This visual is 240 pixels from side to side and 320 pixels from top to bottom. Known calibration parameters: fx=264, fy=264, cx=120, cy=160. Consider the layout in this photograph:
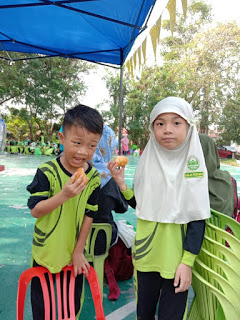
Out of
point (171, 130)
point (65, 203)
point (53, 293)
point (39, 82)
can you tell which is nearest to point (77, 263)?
point (53, 293)

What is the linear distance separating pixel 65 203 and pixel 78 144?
0.95 feet

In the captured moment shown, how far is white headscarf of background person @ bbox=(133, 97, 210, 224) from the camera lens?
3.84 feet

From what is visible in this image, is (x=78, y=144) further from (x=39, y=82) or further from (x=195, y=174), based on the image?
(x=39, y=82)

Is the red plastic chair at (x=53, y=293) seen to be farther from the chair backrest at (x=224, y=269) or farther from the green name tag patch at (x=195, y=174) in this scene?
the green name tag patch at (x=195, y=174)

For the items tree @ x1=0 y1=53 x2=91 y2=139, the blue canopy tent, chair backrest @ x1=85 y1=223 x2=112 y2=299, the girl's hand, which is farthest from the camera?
tree @ x1=0 y1=53 x2=91 y2=139

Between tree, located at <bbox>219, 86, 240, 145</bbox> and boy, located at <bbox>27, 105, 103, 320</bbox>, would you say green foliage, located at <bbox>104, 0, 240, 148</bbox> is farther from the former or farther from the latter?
boy, located at <bbox>27, 105, 103, 320</bbox>

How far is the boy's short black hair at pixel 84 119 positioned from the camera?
1168mm

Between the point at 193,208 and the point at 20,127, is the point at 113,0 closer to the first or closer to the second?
the point at 193,208

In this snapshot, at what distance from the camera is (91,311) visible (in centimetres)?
177

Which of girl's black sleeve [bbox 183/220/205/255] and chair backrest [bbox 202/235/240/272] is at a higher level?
girl's black sleeve [bbox 183/220/205/255]

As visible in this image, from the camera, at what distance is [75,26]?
293cm

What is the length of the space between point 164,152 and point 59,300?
90 centimetres

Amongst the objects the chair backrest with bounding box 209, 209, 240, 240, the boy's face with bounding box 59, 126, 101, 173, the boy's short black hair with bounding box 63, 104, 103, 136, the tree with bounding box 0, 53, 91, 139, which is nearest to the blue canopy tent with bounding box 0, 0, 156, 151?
the boy's short black hair with bounding box 63, 104, 103, 136

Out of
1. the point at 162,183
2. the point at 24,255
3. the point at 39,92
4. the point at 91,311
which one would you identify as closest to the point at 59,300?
the point at 91,311
